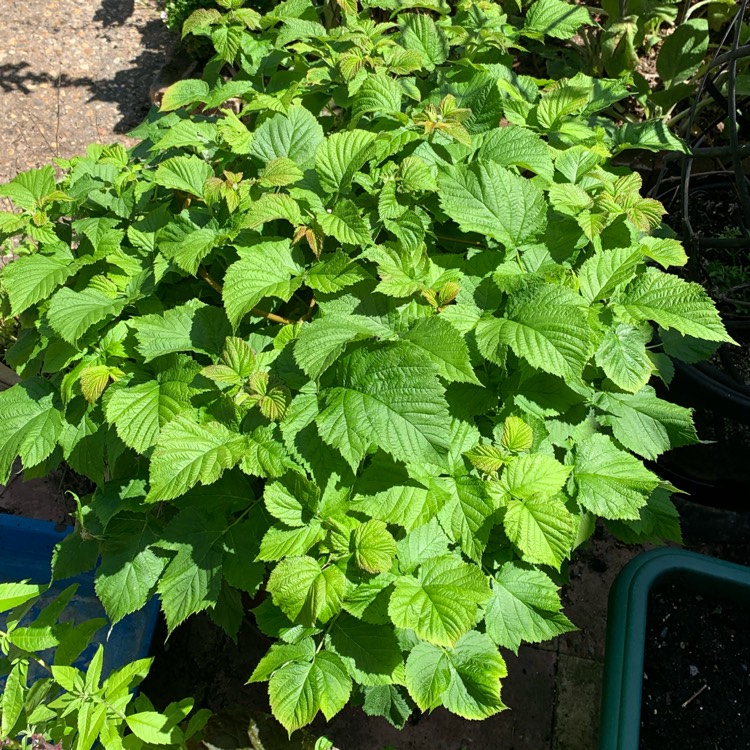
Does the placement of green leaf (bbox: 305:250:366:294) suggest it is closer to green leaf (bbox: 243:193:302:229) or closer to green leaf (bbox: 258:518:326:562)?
green leaf (bbox: 243:193:302:229)

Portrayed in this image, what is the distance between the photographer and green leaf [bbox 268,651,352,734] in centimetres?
136

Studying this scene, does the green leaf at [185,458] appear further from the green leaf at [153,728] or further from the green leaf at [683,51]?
the green leaf at [683,51]

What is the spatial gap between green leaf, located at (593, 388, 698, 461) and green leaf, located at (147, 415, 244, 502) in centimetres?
87

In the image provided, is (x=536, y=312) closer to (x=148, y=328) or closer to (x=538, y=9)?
(x=148, y=328)

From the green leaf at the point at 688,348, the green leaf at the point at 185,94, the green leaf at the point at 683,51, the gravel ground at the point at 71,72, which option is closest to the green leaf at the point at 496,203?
the green leaf at the point at 688,348

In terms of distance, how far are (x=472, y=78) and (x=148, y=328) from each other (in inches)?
45.1

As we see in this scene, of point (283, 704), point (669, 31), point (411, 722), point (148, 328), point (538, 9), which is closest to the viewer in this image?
point (283, 704)

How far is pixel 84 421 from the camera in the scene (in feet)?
5.47

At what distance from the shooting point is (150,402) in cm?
153

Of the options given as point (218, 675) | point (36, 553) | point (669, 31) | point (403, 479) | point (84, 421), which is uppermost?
point (84, 421)

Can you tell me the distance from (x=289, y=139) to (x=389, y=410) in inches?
33.4

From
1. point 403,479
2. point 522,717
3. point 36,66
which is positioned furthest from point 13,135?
point 522,717

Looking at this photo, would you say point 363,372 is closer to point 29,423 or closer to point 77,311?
point 77,311

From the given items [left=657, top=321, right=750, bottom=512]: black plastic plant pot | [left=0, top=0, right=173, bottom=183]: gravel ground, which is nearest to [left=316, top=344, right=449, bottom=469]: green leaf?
[left=657, top=321, right=750, bottom=512]: black plastic plant pot
